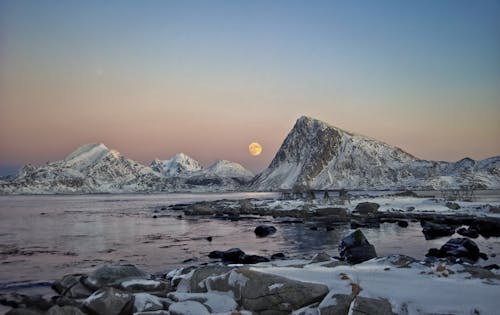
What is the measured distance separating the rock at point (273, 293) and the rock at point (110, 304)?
3026 mm

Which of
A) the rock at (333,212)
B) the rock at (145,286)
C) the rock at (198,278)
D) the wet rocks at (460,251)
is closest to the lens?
the rock at (198,278)

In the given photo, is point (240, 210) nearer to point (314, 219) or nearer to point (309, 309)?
point (314, 219)

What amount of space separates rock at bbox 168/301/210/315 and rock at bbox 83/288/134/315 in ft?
5.42

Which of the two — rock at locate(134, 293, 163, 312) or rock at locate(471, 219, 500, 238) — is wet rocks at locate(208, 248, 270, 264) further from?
rock at locate(471, 219, 500, 238)

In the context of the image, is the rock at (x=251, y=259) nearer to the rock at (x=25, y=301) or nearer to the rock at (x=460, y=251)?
the rock at (x=460, y=251)

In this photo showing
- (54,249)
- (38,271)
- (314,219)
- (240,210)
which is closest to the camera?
(38,271)

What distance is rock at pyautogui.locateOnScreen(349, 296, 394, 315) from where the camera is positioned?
949 cm

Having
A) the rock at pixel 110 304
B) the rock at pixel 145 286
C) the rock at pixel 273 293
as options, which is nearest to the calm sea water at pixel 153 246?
the rock at pixel 145 286

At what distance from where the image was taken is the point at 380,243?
109 ft

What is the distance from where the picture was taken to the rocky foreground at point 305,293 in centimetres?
1029

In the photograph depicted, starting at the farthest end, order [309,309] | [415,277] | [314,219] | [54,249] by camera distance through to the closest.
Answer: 1. [314,219]
2. [54,249]
3. [415,277]
4. [309,309]

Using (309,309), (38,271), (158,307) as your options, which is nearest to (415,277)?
(309,309)

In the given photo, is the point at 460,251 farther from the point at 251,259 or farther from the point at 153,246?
the point at 153,246

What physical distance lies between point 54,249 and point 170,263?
11967 millimetres
